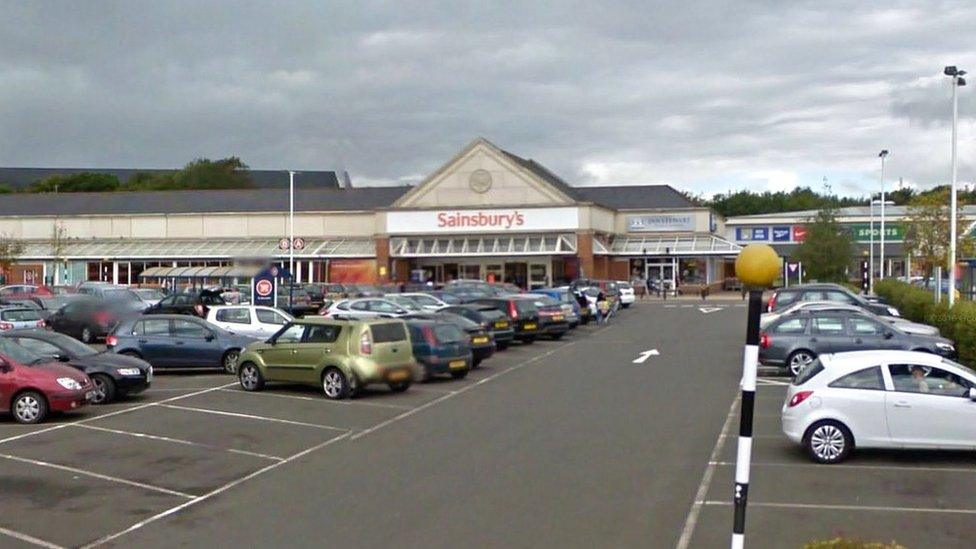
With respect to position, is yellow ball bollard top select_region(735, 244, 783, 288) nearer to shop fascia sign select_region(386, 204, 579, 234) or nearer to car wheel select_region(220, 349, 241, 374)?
car wheel select_region(220, 349, 241, 374)

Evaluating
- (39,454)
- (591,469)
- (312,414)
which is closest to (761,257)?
(591,469)

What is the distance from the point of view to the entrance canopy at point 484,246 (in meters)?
74.6

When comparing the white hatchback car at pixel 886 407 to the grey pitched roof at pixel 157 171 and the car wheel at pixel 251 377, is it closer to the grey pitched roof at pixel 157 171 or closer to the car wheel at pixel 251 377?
the car wheel at pixel 251 377

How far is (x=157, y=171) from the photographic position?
152 m

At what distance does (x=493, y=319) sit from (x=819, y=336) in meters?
10.9

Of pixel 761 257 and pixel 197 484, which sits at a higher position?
pixel 761 257

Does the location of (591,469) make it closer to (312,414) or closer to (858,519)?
(858,519)

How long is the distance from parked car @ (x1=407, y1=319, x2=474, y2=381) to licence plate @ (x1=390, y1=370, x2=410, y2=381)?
5.99 feet

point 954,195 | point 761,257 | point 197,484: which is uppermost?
point 954,195

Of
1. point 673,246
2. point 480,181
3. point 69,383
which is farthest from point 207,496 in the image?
point 673,246

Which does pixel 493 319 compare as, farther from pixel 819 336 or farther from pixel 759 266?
pixel 759 266

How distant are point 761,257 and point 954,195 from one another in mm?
28480

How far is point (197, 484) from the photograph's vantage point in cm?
1349

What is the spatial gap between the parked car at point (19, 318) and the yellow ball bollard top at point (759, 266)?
31.3 metres
